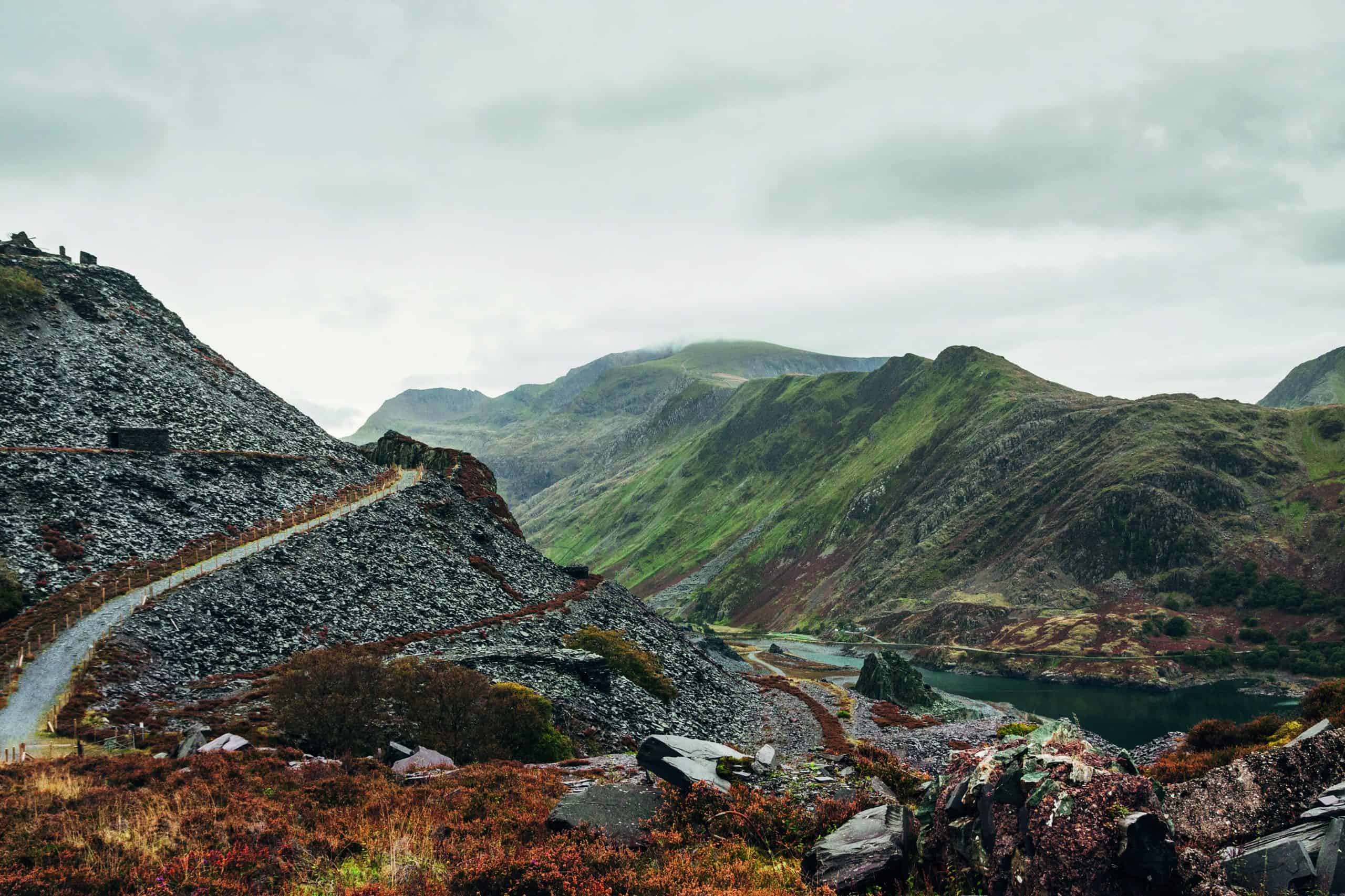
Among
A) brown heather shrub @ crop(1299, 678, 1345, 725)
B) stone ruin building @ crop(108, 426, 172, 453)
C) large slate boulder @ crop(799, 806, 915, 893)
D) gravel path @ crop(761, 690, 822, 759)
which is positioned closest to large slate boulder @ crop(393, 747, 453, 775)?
large slate boulder @ crop(799, 806, 915, 893)

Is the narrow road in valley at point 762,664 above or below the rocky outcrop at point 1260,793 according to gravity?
below

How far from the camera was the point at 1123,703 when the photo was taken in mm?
130000

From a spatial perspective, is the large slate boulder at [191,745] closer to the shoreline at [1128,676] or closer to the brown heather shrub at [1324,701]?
the brown heather shrub at [1324,701]

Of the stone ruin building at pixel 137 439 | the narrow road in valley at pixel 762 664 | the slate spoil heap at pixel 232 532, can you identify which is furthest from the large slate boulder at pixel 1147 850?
the narrow road in valley at pixel 762 664

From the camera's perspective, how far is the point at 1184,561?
194750 mm

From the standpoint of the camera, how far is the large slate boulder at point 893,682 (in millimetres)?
112625

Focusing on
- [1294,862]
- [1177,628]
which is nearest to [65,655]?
[1294,862]

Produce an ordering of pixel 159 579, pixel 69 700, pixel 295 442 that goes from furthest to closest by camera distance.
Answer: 1. pixel 295 442
2. pixel 159 579
3. pixel 69 700

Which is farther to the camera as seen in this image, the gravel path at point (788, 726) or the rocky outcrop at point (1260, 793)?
the gravel path at point (788, 726)

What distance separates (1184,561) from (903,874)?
22580 centimetres

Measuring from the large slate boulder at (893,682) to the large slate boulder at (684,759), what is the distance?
3815 inches

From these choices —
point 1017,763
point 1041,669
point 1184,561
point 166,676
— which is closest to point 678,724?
point 166,676

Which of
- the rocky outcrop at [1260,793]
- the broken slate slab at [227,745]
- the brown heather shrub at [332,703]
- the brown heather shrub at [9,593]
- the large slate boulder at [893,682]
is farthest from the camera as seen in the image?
the large slate boulder at [893,682]

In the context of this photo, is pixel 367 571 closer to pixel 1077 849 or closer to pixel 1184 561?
pixel 1077 849
